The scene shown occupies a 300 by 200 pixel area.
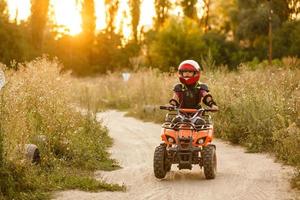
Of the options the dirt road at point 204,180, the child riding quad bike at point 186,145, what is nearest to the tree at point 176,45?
Result: the dirt road at point 204,180

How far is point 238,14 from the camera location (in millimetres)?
A: 54969

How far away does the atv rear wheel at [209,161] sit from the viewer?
1009 centimetres

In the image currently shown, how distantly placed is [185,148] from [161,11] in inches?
1998

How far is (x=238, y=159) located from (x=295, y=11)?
35762mm

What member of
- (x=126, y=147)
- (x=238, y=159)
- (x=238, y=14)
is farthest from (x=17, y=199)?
(x=238, y=14)

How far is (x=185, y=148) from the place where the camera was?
10.2 meters

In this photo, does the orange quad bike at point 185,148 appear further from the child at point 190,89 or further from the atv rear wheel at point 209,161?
the child at point 190,89

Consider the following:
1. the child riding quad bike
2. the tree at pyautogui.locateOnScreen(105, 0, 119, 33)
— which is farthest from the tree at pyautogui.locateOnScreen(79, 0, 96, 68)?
the child riding quad bike

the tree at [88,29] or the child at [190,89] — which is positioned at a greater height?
the tree at [88,29]

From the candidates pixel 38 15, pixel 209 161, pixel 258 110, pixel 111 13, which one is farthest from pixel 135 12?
pixel 209 161

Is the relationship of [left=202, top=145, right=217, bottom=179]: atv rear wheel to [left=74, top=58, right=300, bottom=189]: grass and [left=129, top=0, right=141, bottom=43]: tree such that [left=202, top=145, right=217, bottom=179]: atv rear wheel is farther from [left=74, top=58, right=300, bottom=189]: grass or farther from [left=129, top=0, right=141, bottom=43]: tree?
[left=129, top=0, right=141, bottom=43]: tree

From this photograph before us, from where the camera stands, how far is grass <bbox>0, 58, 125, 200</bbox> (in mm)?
8570

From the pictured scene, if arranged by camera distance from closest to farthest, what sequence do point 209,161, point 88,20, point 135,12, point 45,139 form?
point 209,161
point 45,139
point 88,20
point 135,12

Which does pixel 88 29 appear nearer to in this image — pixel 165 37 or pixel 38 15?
pixel 165 37
